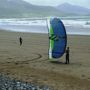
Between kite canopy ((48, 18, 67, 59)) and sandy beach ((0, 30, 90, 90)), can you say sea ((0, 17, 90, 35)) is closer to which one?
sandy beach ((0, 30, 90, 90))

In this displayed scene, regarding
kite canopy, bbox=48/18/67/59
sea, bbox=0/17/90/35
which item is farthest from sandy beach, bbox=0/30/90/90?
sea, bbox=0/17/90/35

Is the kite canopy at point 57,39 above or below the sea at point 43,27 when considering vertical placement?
above

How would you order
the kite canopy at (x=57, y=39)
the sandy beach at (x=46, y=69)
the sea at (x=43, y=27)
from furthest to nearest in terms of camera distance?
the sea at (x=43, y=27) < the kite canopy at (x=57, y=39) < the sandy beach at (x=46, y=69)

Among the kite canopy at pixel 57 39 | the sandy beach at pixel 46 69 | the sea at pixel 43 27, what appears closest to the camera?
the sandy beach at pixel 46 69

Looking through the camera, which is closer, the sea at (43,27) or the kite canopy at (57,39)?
the kite canopy at (57,39)

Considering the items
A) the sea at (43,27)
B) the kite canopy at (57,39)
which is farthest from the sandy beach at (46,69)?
the sea at (43,27)

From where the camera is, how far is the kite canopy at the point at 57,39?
1802 centimetres

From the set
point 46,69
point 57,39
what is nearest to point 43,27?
point 57,39

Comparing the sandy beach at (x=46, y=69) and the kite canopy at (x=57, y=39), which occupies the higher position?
the kite canopy at (x=57, y=39)

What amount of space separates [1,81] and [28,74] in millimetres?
2989

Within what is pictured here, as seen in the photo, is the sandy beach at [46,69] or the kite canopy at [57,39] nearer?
the sandy beach at [46,69]

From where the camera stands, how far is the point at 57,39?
59.2ft

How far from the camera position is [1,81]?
11.3 meters

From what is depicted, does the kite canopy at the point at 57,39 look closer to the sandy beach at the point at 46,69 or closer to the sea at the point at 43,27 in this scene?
the sandy beach at the point at 46,69
